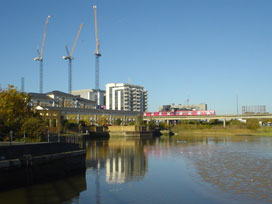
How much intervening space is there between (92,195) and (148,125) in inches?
4669

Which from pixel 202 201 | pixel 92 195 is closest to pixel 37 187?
pixel 92 195

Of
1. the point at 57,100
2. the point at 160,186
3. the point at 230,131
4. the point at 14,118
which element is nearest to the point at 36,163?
the point at 160,186

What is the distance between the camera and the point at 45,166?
1056 inches

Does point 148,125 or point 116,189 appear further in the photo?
point 148,125

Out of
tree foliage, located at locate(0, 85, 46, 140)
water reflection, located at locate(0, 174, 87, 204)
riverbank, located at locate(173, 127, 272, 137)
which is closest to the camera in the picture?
water reflection, located at locate(0, 174, 87, 204)

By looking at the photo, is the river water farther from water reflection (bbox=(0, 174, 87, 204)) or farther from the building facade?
the building facade

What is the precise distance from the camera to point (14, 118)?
139ft

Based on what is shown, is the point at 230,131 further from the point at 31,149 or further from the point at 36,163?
the point at 31,149

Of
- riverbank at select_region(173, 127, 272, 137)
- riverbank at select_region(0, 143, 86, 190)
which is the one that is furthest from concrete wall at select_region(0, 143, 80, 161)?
riverbank at select_region(173, 127, 272, 137)

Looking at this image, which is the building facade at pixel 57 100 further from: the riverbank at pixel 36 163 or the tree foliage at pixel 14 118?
the riverbank at pixel 36 163

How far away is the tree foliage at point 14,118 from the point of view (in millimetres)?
38875

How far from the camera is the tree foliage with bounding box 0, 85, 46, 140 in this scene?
3888 cm

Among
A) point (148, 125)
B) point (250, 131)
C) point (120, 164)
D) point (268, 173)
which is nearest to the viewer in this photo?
point (268, 173)

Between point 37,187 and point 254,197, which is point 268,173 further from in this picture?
point 37,187
